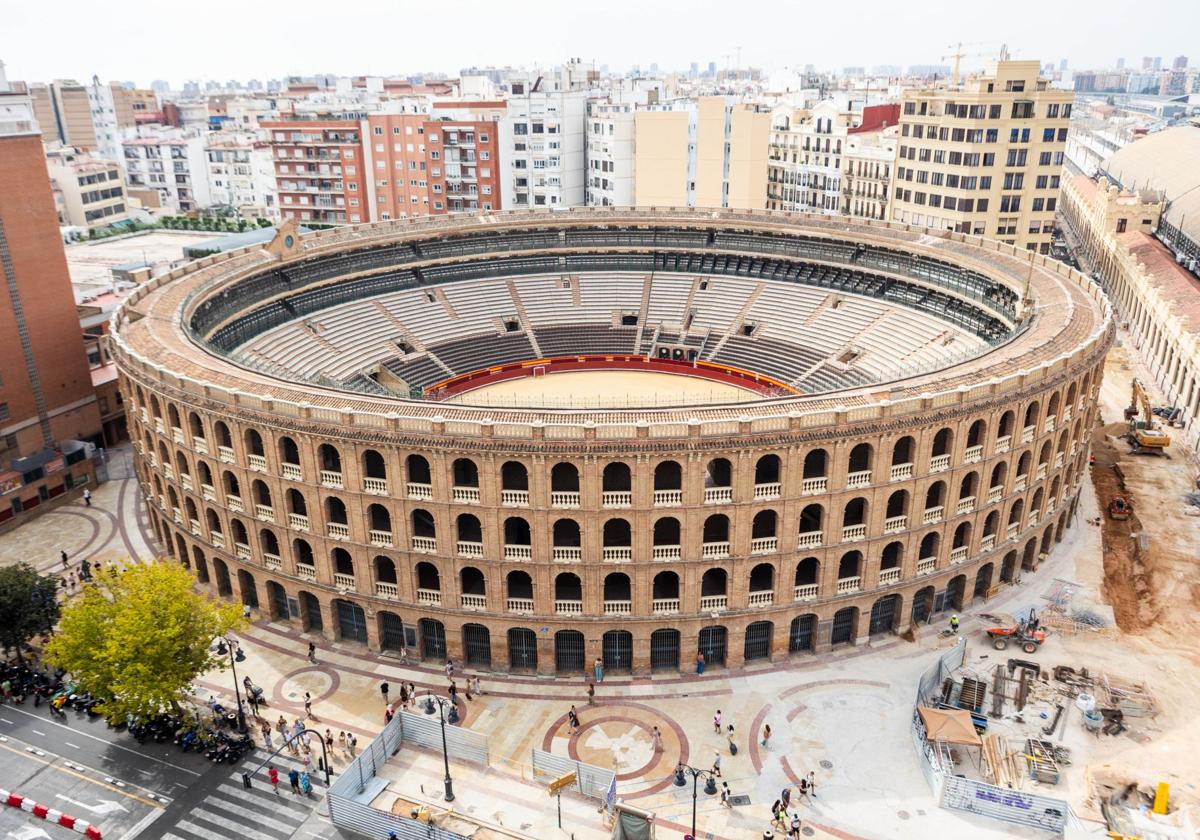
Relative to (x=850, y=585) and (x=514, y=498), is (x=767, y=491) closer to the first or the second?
(x=850, y=585)

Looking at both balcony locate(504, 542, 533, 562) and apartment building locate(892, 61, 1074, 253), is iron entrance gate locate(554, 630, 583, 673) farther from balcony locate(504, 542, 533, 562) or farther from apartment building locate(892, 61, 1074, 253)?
apartment building locate(892, 61, 1074, 253)


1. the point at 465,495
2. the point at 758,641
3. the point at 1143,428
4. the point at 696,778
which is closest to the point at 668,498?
the point at 465,495

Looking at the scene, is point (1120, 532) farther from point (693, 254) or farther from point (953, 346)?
point (693, 254)

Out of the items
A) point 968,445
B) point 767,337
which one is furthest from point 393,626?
point 767,337

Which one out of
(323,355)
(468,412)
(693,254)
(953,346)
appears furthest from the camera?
(693,254)

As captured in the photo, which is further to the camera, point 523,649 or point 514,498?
point 523,649

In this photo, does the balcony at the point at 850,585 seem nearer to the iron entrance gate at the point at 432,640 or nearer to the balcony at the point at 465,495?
the balcony at the point at 465,495
